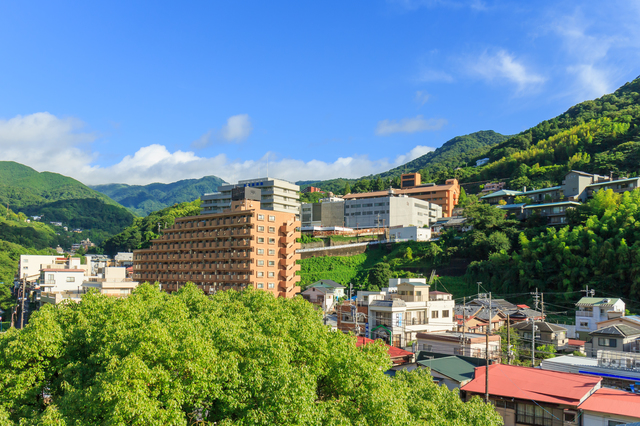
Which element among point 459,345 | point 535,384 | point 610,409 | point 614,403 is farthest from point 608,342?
point 610,409

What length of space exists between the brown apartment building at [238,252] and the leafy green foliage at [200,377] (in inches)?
1363

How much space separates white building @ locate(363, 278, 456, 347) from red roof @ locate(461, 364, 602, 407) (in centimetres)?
1563

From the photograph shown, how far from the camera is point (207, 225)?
5791 centimetres

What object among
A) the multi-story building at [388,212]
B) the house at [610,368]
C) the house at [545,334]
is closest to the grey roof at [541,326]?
the house at [545,334]

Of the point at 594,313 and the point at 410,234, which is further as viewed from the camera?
the point at 410,234

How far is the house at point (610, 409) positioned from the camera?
17.4m

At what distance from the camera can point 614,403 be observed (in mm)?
18391

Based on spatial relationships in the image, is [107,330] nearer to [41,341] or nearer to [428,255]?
[41,341]

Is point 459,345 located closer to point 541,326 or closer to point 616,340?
point 616,340

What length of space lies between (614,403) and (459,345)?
1194 centimetres

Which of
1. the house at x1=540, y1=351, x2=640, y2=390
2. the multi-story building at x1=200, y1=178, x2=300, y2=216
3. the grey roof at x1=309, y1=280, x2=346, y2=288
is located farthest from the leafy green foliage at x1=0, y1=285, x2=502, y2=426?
the multi-story building at x1=200, y1=178, x2=300, y2=216

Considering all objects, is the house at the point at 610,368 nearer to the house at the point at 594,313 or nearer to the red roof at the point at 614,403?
the red roof at the point at 614,403

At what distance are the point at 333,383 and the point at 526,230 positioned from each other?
58871mm

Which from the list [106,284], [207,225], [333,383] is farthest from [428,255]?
[333,383]
